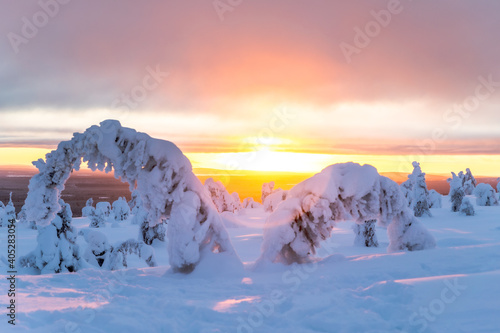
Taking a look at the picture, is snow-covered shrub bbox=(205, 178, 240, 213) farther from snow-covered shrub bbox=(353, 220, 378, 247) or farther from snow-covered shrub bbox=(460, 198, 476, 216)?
snow-covered shrub bbox=(460, 198, 476, 216)

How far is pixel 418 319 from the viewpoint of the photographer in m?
5.10

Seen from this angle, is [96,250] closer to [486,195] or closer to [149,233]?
[149,233]

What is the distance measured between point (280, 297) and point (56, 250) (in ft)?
33.1

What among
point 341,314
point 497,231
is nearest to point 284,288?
point 341,314

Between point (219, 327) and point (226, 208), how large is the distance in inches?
1221

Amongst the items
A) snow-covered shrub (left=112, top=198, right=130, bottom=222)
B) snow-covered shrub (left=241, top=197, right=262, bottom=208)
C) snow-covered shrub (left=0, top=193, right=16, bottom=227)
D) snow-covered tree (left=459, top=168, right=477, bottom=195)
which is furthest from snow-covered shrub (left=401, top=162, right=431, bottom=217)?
snow-covered shrub (left=0, top=193, right=16, bottom=227)

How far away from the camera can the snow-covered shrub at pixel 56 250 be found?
12.9 m

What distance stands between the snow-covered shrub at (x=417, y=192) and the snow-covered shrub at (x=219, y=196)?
17535 mm

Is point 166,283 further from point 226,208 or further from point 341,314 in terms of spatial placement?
point 226,208

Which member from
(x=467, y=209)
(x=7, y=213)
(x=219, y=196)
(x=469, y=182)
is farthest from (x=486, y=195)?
(x=7, y=213)

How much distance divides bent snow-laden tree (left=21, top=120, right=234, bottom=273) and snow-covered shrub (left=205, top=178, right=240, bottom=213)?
2453cm

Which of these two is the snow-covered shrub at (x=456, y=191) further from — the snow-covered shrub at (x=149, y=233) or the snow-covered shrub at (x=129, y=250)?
the snow-covered shrub at (x=129, y=250)

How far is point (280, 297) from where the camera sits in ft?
21.7

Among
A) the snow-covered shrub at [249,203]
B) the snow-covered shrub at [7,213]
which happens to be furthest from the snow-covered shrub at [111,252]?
the snow-covered shrub at [249,203]
